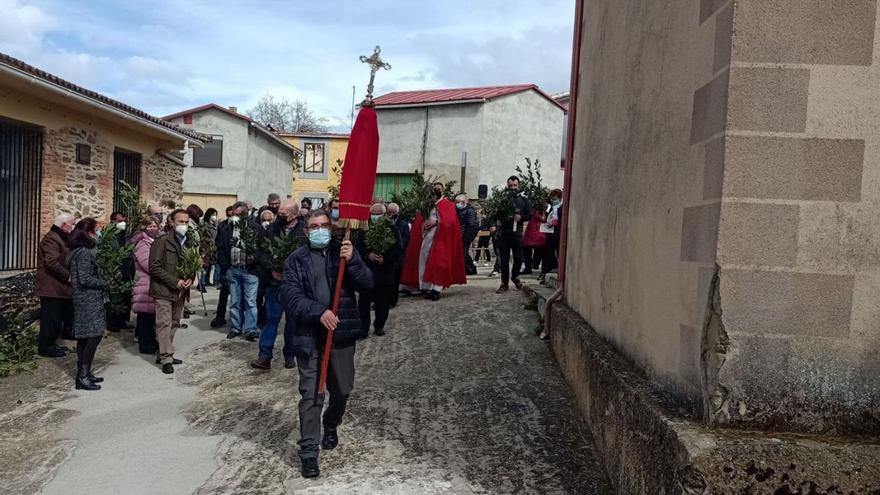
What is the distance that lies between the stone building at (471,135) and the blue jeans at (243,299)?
14453 millimetres

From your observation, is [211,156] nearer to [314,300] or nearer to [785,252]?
[314,300]

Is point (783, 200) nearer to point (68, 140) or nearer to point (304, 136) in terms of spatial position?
point (68, 140)

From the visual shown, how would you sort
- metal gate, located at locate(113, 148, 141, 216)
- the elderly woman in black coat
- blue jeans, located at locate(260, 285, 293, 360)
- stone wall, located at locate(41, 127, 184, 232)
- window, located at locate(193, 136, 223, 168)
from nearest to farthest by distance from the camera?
the elderly woman in black coat
blue jeans, located at locate(260, 285, 293, 360)
stone wall, located at locate(41, 127, 184, 232)
metal gate, located at locate(113, 148, 141, 216)
window, located at locate(193, 136, 223, 168)

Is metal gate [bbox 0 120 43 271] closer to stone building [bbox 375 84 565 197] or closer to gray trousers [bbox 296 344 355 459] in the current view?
gray trousers [bbox 296 344 355 459]

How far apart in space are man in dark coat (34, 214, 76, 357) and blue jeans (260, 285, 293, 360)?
2.15 m

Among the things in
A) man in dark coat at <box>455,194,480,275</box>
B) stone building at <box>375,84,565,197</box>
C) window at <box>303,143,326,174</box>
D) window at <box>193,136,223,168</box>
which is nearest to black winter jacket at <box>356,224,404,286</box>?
man in dark coat at <box>455,194,480,275</box>

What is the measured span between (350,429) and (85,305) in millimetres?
3057

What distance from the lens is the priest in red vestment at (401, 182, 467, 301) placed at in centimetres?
1038

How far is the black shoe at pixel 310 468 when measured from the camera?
13.9 ft

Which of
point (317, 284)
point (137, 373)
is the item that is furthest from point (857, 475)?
point (137, 373)

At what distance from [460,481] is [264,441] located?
5.44 ft

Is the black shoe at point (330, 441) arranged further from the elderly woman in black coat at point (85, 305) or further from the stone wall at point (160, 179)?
the stone wall at point (160, 179)

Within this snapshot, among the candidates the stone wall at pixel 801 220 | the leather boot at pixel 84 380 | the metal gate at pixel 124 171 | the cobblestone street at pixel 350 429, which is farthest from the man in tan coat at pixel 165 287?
the stone wall at pixel 801 220

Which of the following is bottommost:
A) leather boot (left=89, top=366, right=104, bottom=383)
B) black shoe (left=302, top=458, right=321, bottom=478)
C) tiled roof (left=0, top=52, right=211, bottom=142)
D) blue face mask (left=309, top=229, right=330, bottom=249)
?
leather boot (left=89, top=366, right=104, bottom=383)
